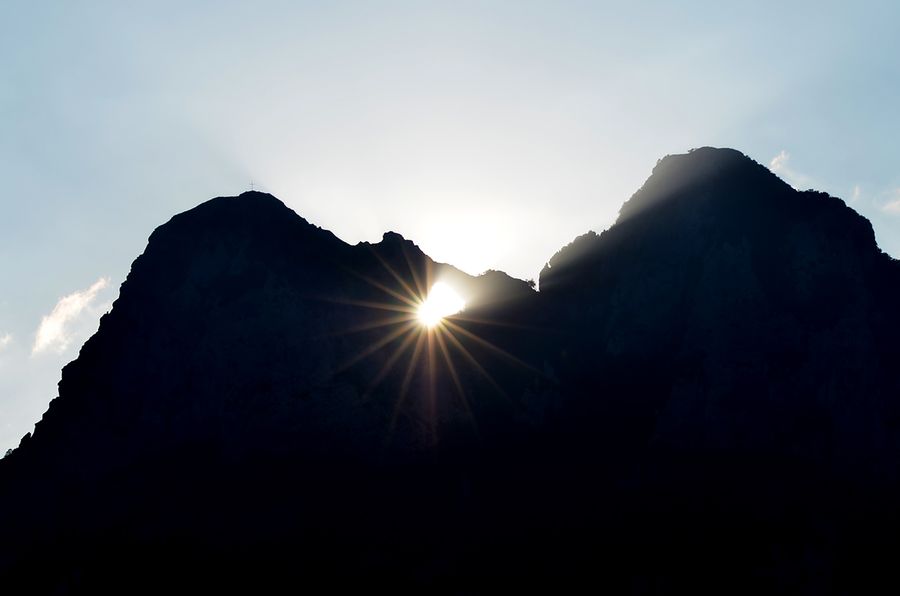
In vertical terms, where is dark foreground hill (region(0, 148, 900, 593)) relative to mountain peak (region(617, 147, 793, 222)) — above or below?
below

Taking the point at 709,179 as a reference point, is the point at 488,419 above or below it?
below

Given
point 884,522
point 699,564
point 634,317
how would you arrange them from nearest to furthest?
1. point 699,564
2. point 884,522
3. point 634,317

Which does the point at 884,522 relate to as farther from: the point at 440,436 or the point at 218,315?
the point at 218,315

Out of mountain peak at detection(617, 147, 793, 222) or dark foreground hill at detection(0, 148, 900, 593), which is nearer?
dark foreground hill at detection(0, 148, 900, 593)

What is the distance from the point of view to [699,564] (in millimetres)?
54000

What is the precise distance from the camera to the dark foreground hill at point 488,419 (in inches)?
2218

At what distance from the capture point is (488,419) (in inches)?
2655

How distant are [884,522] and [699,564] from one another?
1604 cm

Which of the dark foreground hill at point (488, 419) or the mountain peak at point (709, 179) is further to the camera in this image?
the mountain peak at point (709, 179)

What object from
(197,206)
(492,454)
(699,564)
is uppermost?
(197,206)

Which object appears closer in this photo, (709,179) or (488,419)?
(488,419)

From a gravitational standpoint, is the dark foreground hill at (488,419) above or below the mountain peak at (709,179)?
below

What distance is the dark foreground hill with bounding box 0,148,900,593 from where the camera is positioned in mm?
56344

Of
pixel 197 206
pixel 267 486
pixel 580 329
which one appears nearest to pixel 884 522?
pixel 580 329
